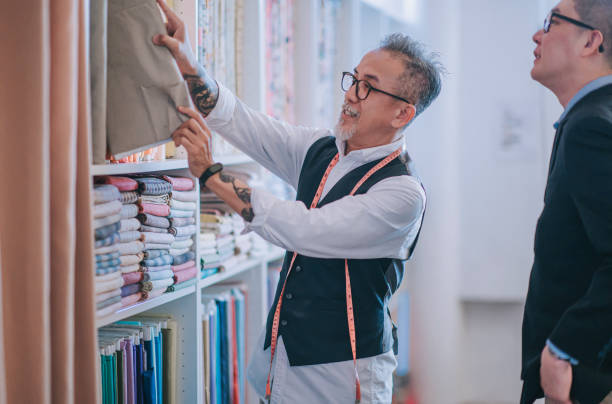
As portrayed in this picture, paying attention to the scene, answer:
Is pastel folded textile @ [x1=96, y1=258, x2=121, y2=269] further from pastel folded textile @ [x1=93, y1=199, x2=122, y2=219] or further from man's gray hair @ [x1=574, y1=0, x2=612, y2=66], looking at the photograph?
man's gray hair @ [x1=574, y1=0, x2=612, y2=66]

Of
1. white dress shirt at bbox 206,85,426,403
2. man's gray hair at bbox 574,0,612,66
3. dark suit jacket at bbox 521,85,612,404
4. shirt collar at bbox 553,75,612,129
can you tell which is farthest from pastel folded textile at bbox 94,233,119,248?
man's gray hair at bbox 574,0,612,66

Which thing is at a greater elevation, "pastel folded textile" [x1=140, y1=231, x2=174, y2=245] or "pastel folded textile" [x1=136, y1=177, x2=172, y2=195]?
"pastel folded textile" [x1=136, y1=177, x2=172, y2=195]

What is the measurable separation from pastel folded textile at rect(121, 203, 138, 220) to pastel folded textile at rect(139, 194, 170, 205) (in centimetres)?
4

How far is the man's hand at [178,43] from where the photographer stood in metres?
1.40

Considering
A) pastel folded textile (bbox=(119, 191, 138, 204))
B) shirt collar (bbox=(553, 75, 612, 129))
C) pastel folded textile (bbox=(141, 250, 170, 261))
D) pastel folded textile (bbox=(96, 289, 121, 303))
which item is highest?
shirt collar (bbox=(553, 75, 612, 129))

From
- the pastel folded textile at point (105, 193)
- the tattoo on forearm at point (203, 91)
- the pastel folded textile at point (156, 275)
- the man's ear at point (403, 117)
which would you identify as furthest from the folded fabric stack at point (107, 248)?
the man's ear at point (403, 117)

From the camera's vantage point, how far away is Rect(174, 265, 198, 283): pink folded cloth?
167 centimetres

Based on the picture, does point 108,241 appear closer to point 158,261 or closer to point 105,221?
point 105,221

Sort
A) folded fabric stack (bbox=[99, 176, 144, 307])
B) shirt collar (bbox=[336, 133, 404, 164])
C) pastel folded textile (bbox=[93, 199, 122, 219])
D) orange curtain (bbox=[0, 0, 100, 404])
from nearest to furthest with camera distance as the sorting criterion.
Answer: orange curtain (bbox=[0, 0, 100, 404]) → pastel folded textile (bbox=[93, 199, 122, 219]) → folded fabric stack (bbox=[99, 176, 144, 307]) → shirt collar (bbox=[336, 133, 404, 164])

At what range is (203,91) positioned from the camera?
154 centimetres

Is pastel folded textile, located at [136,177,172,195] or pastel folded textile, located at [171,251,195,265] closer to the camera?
pastel folded textile, located at [136,177,172,195]

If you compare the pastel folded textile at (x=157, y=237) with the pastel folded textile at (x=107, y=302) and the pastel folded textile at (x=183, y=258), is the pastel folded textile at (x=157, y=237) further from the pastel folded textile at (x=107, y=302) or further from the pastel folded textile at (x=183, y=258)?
the pastel folded textile at (x=107, y=302)

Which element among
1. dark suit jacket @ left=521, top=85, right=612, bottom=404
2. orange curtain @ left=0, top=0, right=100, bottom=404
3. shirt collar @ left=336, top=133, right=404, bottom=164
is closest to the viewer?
orange curtain @ left=0, top=0, right=100, bottom=404

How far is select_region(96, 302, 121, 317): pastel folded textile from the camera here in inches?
54.2
